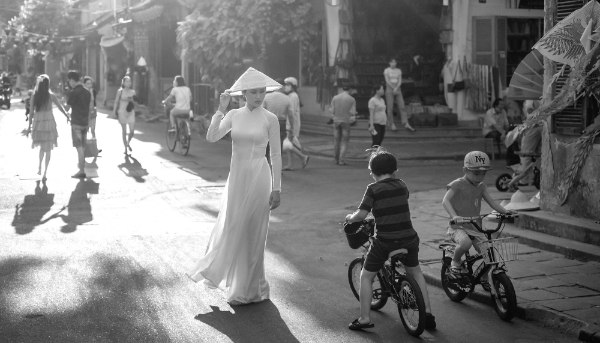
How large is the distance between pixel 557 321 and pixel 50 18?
58024 millimetres

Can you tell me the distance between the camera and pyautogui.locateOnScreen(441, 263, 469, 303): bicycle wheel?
726 cm

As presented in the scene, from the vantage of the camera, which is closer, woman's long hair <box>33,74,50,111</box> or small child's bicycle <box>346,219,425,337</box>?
small child's bicycle <box>346,219,425,337</box>

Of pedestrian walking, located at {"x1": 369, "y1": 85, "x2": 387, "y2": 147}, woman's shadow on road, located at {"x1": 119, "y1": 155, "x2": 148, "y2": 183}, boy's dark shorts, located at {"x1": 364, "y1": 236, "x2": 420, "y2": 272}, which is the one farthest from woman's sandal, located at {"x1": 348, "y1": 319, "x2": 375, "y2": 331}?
pedestrian walking, located at {"x1": 369, "y1": 85, "x2": 387, "y2": 147}

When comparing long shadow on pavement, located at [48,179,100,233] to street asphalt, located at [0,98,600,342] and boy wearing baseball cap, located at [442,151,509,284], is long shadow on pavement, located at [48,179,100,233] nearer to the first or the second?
street asphalt, located at [0,98,600,342]

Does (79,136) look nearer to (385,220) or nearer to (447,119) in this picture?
(385,220)

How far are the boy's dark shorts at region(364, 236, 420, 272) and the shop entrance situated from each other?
19395 millimetres

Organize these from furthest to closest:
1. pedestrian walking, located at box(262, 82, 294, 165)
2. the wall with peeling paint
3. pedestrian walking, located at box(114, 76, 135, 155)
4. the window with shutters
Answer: pedestrian walking, located at box(114, 76, 135, 155) < pedestrian walking, located at box(262, 82, 294, 165) < the window with shutters < the wall with peeling paint

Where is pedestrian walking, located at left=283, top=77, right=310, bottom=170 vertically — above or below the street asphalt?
above

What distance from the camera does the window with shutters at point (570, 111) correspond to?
32.8 ft

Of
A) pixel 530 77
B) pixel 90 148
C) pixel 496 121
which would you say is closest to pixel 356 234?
pixel 530 77

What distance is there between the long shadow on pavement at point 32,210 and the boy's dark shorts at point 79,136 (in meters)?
1.67

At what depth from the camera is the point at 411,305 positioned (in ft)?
20.3

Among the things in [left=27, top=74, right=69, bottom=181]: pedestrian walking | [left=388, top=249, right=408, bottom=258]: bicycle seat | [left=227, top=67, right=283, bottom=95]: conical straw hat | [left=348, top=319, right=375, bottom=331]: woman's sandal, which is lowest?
[left=348, top=319, right=375, bottom=331]: woman's sandal

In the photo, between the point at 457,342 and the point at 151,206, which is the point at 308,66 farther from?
the point at 457,342
